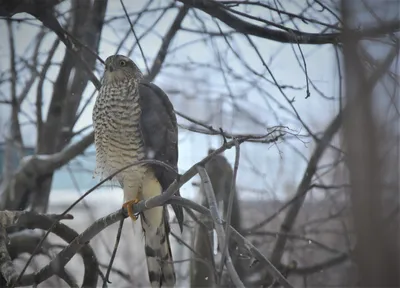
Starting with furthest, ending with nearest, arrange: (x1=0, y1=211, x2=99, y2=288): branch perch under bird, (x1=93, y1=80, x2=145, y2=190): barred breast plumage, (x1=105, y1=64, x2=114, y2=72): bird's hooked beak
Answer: (x1=105, y1=64, x2=114, y2=72): bird's hooked beak
(x1=93, y1=80, x2=145, y2=190): barred breast plumage
(x1=0, y1=211, x2=99, y2=288): branch perch under bird

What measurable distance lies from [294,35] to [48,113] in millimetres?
999

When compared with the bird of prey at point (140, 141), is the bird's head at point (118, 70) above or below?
above

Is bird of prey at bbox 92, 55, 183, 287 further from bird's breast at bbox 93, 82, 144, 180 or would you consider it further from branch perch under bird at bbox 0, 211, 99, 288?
branch perch under bird at bbox 0, 211, 99, 288

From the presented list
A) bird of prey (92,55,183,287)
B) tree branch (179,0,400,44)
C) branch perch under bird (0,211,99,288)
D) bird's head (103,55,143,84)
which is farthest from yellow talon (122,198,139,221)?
tree branch (179,0,400,44)

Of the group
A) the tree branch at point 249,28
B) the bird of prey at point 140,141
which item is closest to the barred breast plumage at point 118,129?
the bird of prey at point 140,141

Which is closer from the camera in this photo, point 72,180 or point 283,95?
point 283,95

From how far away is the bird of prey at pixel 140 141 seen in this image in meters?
1.40

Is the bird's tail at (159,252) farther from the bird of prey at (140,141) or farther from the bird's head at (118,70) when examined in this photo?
the bird's head at (118,70)

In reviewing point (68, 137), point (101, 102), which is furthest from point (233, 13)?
point (68, 137)

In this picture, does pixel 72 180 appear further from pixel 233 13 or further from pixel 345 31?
pixel 345 31

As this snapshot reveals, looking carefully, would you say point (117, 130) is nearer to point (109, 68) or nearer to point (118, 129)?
point (118, 129)

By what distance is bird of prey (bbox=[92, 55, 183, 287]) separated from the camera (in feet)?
4.59

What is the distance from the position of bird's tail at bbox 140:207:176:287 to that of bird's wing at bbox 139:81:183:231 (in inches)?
4.1

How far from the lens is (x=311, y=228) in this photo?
1.68 meters
